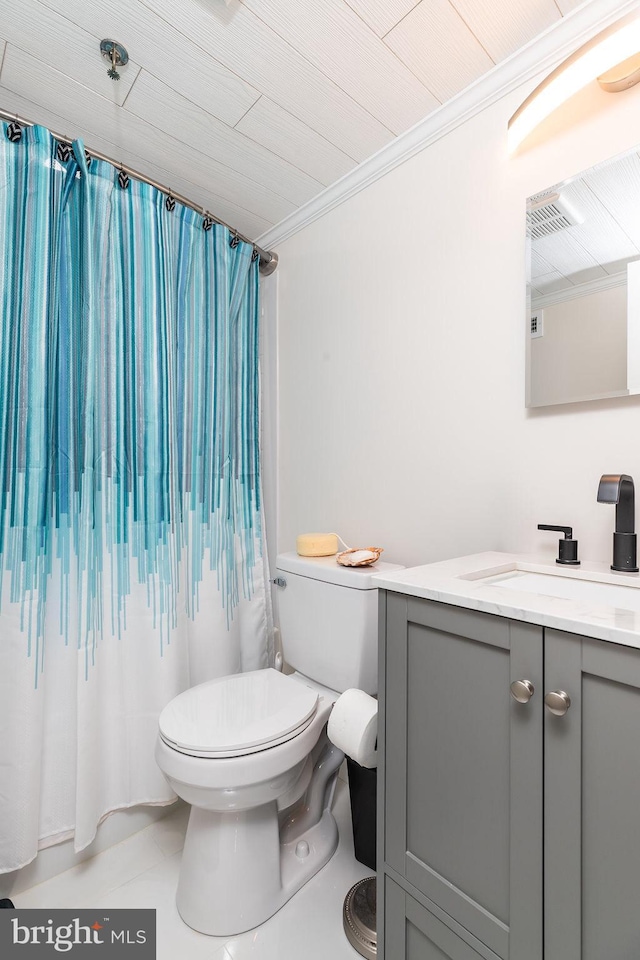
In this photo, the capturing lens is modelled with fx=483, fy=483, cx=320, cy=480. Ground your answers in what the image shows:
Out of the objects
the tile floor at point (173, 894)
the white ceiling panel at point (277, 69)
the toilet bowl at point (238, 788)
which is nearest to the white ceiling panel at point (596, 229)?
the white ceiling panel at point (277, 69)

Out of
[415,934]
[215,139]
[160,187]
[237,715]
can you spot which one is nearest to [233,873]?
[237,715]

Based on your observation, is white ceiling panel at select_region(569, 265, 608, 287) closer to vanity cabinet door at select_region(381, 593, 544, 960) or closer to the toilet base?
vanity cabinet door at select_region(381, 593, 544, 960)

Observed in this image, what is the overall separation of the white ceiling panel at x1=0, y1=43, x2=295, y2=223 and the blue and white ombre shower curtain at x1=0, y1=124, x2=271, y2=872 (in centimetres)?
14

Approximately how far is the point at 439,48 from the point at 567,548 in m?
1.28

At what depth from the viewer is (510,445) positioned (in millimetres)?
1302

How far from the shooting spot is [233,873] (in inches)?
48.0

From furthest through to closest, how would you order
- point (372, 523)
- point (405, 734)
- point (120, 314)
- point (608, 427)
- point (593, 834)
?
point (372, 523), point (120, 314), point (608, 427), point (405, 734), point (593, 834)

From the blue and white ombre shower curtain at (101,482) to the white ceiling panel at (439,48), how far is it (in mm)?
853

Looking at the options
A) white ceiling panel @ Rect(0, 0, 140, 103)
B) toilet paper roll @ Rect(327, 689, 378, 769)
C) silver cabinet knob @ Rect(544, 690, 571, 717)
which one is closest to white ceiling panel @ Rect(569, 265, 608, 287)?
silver cabinet knob @ Rect(544, 690, 571, 717)

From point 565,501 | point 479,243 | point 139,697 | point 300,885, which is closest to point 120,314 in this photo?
point 479,243

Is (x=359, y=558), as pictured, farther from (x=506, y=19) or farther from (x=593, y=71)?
(x=506, y=19)

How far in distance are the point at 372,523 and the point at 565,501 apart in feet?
2.14

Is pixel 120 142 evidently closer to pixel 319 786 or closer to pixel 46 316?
pixel 46 316

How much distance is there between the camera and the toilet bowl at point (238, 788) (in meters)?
1.14
